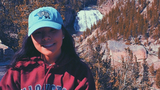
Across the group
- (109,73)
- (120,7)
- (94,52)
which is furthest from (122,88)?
(120,7)

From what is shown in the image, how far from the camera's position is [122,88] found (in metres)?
4.66

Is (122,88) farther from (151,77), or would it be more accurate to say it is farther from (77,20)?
(77,20)

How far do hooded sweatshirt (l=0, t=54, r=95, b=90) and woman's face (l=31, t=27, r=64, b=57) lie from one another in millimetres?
100

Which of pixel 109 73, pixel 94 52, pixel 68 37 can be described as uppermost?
pixel 68 37

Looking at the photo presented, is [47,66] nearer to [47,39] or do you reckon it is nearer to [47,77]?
[47,77]

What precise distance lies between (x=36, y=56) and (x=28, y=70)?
144mm

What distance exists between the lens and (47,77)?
106 centimetres

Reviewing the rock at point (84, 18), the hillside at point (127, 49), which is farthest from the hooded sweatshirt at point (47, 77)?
Result: the rock at point (84, 18)

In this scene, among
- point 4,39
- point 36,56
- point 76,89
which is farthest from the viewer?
point 4,39

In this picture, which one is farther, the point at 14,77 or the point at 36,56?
the point at 36,56

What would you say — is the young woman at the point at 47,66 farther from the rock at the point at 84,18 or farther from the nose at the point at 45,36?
the rock at the point at 84,18

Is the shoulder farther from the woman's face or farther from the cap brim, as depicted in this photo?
the cap brim

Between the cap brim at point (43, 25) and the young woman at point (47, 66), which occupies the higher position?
the cap brim at point (43, 25)

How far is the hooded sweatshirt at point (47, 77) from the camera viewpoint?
3.45 feet
